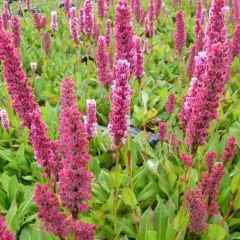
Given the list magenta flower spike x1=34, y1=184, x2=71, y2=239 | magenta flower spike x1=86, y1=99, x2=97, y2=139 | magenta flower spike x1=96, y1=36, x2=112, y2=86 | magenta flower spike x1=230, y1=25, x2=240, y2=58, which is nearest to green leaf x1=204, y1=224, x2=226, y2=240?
magenta flower spike x1=86, y1=99, x2=97, y2=139

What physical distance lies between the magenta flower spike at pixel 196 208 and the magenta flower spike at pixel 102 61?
2.55 meters

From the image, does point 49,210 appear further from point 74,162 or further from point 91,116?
point 91,116

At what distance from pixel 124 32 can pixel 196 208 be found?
5.17 feet

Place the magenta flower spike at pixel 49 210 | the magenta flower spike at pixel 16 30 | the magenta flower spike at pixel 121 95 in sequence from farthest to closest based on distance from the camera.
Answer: the magenta flower spike at pixel 16 30 < the magenta flower spike at pixel 121 95 < the magenta flower spike at pixel 49 210

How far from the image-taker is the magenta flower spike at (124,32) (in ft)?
11.1

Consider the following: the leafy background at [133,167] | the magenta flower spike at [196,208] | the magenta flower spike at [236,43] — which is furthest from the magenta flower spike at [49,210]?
the magenta flower spike at [236,43]

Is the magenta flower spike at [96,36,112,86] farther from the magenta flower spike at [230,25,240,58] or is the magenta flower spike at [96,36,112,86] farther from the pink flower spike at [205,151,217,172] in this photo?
the pink flower spike at [205,151,217,172]

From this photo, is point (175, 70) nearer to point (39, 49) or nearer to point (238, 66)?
point (238, 66)

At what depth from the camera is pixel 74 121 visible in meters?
2.15

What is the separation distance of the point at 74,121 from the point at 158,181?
2.49 meters

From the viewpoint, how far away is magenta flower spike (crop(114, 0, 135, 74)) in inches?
134

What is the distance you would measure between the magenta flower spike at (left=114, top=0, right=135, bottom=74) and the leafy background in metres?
0.83

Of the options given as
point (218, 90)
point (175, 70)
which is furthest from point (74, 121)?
point (175, 70)

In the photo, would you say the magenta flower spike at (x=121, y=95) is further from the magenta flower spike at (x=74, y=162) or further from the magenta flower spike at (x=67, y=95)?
the magenta flower spike at (x=67, y=95)
